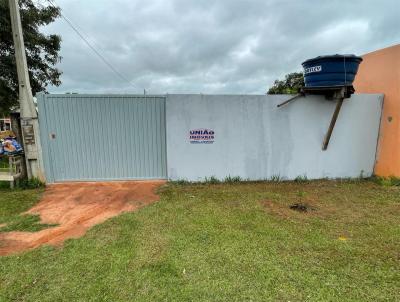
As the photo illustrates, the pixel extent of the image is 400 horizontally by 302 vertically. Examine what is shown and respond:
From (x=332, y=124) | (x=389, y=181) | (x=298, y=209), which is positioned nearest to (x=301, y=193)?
(x=298, y=209)

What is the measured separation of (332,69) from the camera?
18.1ft

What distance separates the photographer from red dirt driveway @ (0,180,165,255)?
350 centimetres

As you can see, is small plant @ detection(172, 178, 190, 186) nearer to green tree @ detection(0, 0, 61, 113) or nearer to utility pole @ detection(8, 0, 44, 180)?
utility pole @ detection(8, 0, 44, 180)

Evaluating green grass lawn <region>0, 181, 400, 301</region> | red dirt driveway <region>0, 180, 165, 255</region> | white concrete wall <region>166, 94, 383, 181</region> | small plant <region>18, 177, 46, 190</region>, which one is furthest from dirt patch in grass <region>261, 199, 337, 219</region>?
small plant <region>18, 177, 46, 190</region>

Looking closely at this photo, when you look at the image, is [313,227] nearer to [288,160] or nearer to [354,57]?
[288,160]

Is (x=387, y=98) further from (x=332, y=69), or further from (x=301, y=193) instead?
(x=301, y=193)

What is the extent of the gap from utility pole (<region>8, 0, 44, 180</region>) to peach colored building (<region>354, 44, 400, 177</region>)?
7.71m

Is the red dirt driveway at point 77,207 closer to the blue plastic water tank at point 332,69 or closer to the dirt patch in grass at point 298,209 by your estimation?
the dirt patch in grass at point 298,209

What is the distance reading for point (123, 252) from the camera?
3.10 metres

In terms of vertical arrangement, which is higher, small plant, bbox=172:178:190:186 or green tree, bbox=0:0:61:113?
green tree, bbox=0:0:61:113

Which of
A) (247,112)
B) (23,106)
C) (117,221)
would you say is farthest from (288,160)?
(23,106)

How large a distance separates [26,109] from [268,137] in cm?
520

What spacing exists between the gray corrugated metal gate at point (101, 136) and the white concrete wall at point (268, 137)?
1.40 feet

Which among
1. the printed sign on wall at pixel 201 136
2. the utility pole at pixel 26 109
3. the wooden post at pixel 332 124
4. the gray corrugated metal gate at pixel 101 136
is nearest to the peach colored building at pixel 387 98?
the wooden post at pixel 332 124
